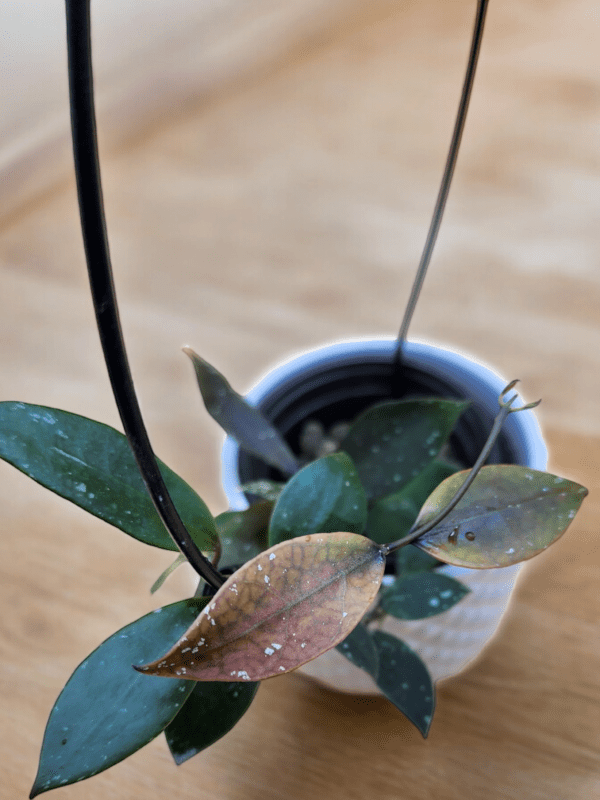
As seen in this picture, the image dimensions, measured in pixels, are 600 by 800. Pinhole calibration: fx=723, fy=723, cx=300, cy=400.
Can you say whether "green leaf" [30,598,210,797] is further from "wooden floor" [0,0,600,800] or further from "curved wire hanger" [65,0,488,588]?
"wooden floor" [0,0,600,800]

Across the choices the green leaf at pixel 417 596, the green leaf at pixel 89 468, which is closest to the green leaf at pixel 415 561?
the green leaf at pixel 417 596

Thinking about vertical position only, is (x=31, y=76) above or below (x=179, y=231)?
above

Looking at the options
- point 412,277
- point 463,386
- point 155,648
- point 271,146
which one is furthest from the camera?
point 271,146

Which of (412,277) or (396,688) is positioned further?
(412,277)

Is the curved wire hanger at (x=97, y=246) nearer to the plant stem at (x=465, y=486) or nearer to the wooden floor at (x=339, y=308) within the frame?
the plant stem at (x=465, y=486)

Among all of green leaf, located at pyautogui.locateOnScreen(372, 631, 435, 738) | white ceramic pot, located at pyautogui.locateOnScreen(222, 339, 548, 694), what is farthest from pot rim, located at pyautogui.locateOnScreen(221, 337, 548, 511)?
green leaf, located at pyautogui.locateOnScreen(372, 631, 435, 738)

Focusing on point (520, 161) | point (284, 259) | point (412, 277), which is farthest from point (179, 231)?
point (520, 161)

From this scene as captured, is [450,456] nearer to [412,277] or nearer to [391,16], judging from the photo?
[412,277]

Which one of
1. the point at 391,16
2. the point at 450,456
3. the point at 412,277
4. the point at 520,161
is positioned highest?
the point at 391,16

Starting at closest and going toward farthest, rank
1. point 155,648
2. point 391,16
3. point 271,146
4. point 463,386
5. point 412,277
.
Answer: point 155,648 < point 463,386 < point 412,277 < point 271,146 < point 391,16

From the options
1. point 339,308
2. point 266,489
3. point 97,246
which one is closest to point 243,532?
point 266,489
